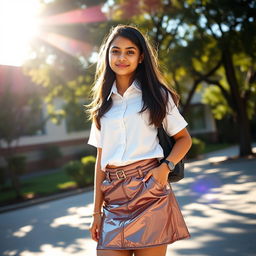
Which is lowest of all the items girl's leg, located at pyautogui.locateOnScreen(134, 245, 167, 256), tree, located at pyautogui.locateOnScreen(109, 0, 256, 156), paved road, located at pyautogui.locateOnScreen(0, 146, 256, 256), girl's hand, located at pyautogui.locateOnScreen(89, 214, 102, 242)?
paved road, located at pyautogui.locateOnScreen(0, 146, 256, 256)

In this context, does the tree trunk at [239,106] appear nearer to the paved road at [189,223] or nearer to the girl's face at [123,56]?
the paved road at [189,223]

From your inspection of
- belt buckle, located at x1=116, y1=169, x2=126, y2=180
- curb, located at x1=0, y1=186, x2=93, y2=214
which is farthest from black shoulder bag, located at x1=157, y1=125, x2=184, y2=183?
curb, located at x1=0, y1=186, x2=93, y2=214

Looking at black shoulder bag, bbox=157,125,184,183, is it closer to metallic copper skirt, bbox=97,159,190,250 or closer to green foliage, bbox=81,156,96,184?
metallic copper skirt, bbox=97,159,190,250

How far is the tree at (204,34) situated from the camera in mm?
13758

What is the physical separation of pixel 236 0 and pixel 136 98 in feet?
41.2

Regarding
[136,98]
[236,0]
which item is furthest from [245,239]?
[236,0]

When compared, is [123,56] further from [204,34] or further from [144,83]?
[204,34]

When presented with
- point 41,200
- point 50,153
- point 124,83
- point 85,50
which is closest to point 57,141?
point 50,153

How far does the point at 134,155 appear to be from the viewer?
2.32 meters

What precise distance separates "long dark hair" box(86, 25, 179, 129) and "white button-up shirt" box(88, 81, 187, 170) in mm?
44

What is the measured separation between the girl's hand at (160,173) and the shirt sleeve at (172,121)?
0.24 metres

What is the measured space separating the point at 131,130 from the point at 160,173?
1.02ft

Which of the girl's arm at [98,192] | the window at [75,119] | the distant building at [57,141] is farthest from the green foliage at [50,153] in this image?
the girl's arm at [98,192]

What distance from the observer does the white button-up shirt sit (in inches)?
92.0
